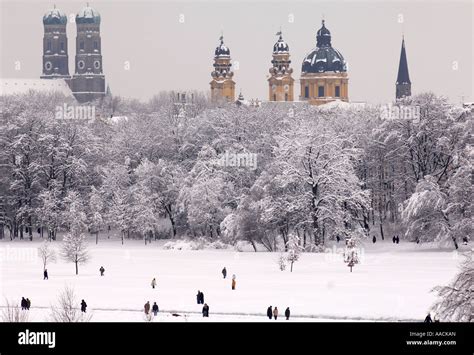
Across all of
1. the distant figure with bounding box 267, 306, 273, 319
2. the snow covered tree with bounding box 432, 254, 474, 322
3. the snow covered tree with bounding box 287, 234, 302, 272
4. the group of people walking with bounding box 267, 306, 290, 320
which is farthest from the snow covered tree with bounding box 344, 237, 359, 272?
the snow covered tree with bounding box 432, 254, 474, 322

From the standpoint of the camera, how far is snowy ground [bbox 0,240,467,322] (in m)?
49.8

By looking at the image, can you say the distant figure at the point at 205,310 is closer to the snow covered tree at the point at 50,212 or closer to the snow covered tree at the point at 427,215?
the snow covered tree at the point at 427,215

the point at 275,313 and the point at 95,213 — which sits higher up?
the point at 95,213

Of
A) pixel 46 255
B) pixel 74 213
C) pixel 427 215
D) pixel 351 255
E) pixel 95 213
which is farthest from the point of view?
pixel 95 213

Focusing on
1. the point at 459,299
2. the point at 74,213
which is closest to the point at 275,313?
the point at 459,299

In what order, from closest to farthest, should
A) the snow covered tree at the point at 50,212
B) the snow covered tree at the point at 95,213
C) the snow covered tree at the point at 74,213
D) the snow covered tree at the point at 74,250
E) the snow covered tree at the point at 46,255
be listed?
the snow covered tree at the point at 46,255
the snow covered tree at the point at 74,250
the snow covered tree at the point at 74,213
the snow covered tree at the point at 95,213
the snow covered tree at the point at 50,212

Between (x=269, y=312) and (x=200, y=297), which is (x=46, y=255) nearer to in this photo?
(x=200, y=297)

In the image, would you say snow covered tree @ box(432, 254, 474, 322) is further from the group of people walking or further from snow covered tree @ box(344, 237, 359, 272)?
snow covered tree @ box(344, 237, 359, 272)

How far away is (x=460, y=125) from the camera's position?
7969cm

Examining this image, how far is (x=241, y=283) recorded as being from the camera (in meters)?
59.4

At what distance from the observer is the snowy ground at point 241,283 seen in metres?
49.8

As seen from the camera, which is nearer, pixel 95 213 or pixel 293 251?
pixel 293 251

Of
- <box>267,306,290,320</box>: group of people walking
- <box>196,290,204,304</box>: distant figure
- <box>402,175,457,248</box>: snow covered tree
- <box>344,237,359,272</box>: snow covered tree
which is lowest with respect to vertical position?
<box>267,306,290,320</box>: group of people walking

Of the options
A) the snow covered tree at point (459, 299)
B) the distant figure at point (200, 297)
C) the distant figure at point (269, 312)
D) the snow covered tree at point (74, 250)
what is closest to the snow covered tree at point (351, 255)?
the snow covered tree at point (74, 250)
